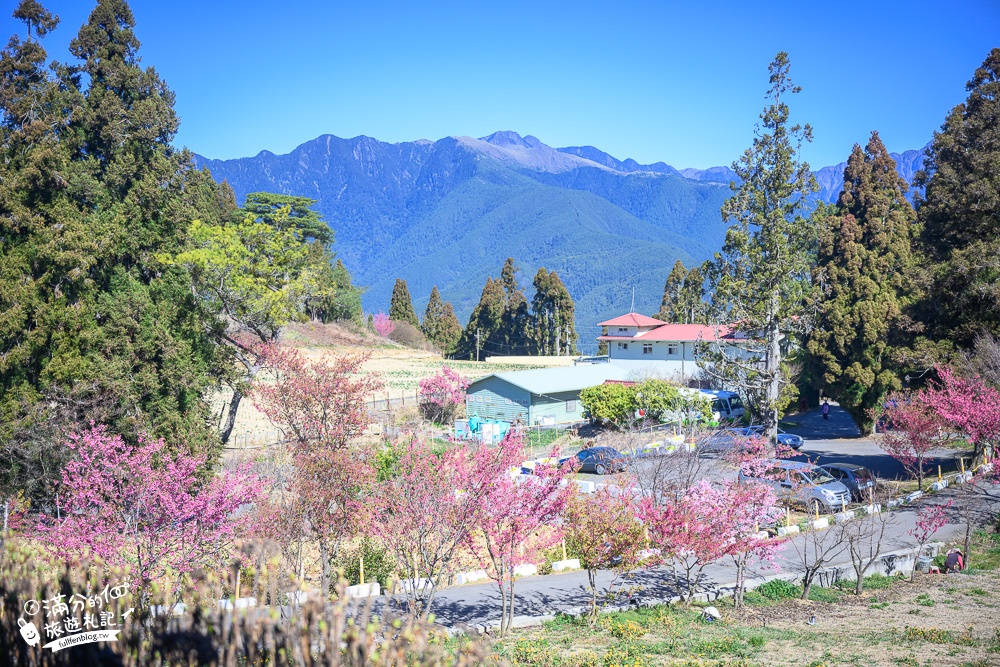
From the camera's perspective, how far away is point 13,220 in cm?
1727

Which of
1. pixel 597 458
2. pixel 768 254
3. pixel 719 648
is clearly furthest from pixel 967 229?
pixel 719 648

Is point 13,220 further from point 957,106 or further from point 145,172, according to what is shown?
point 957,106

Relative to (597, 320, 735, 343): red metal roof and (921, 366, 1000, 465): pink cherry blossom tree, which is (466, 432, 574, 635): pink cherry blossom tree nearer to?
(921, 366, 1000, 465): pink cherry blossom tree

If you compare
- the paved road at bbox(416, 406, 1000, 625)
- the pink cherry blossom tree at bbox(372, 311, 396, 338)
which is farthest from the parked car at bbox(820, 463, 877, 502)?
the pink cherry blossom tree at bbox(372, 311, 396, 338)

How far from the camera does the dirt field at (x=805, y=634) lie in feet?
30.6

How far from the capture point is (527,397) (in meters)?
36.7

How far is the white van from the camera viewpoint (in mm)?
38719

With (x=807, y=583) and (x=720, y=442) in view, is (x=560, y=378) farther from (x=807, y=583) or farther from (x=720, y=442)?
(x=807, y=583)

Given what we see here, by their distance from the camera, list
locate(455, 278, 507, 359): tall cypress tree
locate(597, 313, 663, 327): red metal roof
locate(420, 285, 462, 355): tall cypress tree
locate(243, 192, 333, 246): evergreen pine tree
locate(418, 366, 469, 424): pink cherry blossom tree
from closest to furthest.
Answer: locate(418, 366, 469, 424): pink cherry blossom tree, locate(597, 313, 663, 327): red metal roof, locate(243, 192, 333, 246): evergreen pine tree, locate(455, 278, 507, 359): tall cypress tree, locate(420, 285, 462, 355): tall cypress tree

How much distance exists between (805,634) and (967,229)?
19.4 meters

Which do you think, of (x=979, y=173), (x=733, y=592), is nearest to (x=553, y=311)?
(x=979, y=173)

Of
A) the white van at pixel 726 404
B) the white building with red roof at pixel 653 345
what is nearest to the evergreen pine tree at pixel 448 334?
the white building with red roof at pixel 653 345

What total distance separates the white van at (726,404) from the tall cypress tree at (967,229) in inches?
513

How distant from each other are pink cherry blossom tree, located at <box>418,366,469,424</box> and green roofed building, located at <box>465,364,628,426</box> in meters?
1.70
